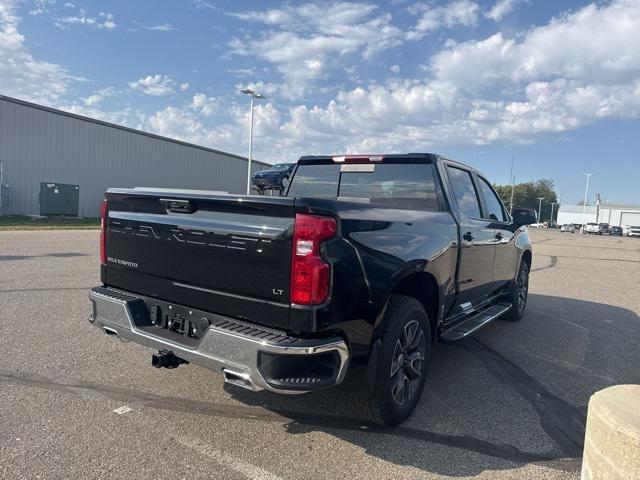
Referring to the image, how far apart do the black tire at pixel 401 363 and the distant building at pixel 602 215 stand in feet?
350

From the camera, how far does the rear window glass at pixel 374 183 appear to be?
4199mm

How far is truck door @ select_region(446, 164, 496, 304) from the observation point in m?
4.29

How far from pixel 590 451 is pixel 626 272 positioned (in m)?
13.4

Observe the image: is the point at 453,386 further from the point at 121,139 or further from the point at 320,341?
the point at 121,139

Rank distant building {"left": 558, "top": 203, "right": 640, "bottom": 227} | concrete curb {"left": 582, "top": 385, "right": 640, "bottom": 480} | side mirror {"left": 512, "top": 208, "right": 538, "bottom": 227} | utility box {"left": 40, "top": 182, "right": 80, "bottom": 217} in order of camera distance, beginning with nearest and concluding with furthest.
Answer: concrete curb {"left": 582, "top": 385, "right": 640, "bottom": 480} < side mirror {"left": 512, "top": 208, "right": 538, "bottom": 227} < utility box {"left": 40, "top": 182, "right": 80, "bottom": 217} < distant building {"left": 558, "top": 203, "right": 640, "bottom": 227}

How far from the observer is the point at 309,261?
8.52 feet

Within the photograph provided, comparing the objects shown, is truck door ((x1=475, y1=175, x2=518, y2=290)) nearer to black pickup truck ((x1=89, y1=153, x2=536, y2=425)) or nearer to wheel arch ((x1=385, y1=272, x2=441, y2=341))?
black pickup truck ((x1=89, y1=153, x2=536, y2=425))

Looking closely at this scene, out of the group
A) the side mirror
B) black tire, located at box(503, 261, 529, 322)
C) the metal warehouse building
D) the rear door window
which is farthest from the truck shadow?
the metal warehouse building

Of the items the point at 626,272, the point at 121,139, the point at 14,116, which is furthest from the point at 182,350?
the point at 121,139

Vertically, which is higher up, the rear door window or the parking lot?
the rear door window

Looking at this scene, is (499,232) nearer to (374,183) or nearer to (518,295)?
(518,295)

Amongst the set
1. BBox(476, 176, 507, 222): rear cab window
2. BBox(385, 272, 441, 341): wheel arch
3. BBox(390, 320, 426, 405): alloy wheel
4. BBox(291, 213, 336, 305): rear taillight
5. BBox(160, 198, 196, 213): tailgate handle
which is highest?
BBox(476, 176, 507, 222): rear cab window

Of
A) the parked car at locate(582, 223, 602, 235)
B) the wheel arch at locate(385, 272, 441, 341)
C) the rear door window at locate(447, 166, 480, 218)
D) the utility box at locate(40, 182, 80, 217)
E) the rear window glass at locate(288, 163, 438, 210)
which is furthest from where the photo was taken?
the parked car at locate(582, 223, 602, 235)

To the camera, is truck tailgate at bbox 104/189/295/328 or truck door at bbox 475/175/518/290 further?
truck door at bbox 475/175/518/290
